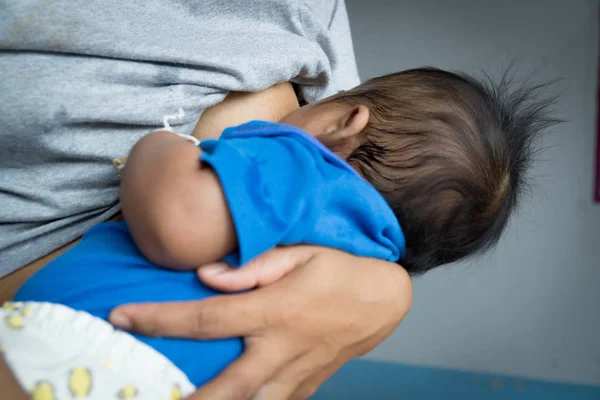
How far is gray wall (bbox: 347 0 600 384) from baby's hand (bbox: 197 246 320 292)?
1681mm

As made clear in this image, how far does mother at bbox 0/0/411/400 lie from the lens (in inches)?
26.2

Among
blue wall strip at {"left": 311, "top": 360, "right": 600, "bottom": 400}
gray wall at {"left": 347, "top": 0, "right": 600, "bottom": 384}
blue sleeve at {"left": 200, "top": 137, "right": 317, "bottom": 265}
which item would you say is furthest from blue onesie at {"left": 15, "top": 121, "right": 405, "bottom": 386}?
blue wall strip at {"left": 311, "top": 360, "right": 600, "bottom": 400}

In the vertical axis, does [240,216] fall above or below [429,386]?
above

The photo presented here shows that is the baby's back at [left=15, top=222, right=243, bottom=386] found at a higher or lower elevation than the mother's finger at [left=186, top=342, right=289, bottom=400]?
higher

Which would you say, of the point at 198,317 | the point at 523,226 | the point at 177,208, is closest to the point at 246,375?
the point at 198,317

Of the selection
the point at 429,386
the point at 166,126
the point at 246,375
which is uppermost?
the point at 166,126

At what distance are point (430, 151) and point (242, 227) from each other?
1.01 feet

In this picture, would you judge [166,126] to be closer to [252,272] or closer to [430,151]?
[252,272]

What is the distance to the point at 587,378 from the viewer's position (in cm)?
244

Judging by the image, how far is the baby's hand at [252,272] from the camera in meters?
0.66

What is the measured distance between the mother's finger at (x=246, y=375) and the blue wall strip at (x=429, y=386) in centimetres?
203

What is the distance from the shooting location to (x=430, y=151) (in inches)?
31.1

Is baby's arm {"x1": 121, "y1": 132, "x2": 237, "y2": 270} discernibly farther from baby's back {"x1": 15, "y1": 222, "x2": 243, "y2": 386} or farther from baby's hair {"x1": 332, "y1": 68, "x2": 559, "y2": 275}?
baby's hair {"x1": 332, "y1": 68, "x2": 559, "y2": 275}

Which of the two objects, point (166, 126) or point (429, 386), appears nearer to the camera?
point (166, 126)
